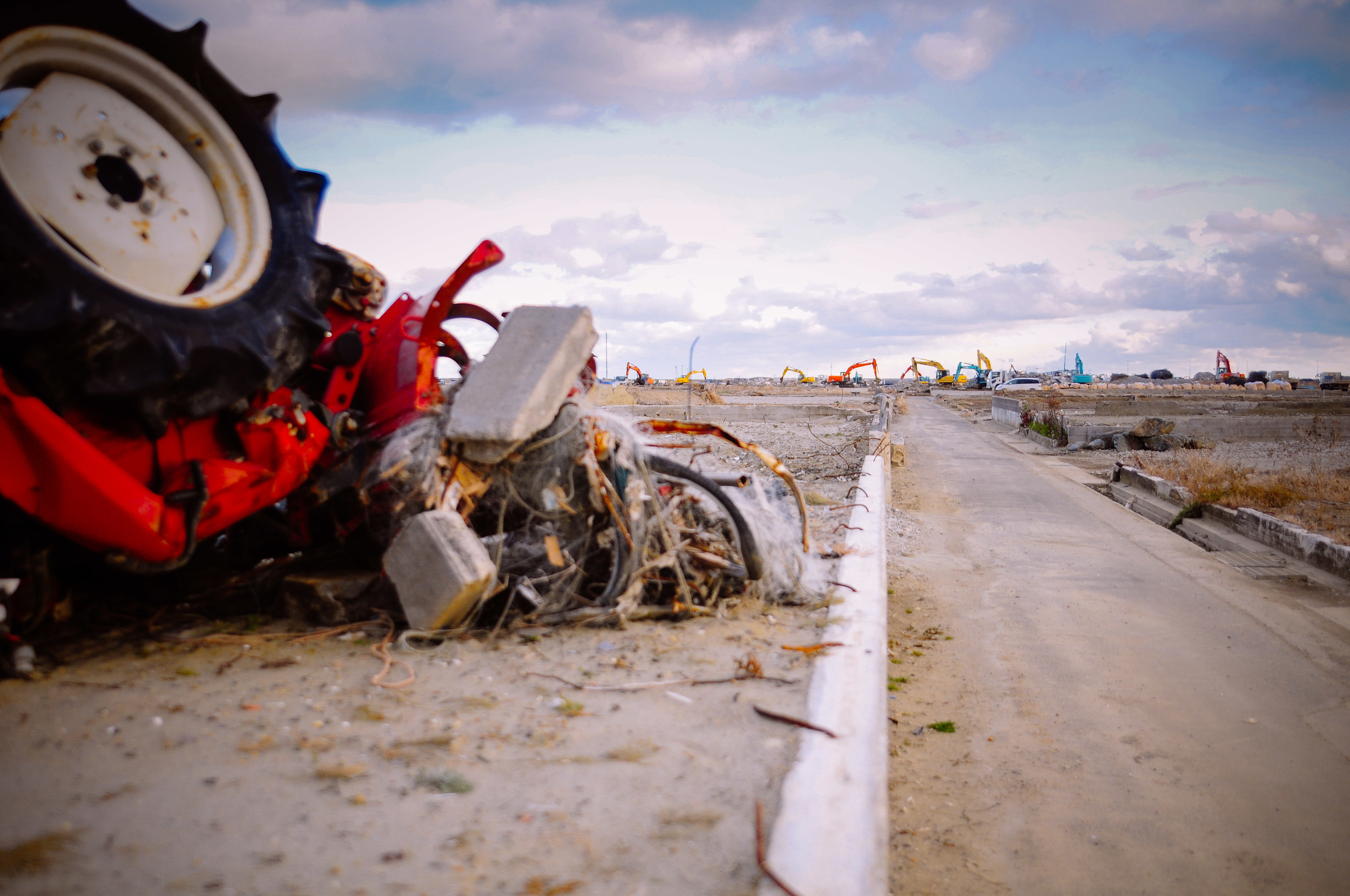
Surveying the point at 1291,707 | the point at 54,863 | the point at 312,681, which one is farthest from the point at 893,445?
the point at 54,863

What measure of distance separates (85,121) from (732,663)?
304cm

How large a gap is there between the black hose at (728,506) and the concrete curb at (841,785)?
1.75ft

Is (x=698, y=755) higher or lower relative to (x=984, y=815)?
higher

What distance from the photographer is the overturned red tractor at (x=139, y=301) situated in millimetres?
2217

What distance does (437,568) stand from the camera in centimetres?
289

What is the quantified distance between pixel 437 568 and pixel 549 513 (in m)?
0.71

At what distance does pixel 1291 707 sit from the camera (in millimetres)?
3693

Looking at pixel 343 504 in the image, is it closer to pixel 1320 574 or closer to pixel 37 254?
pixel 37 254

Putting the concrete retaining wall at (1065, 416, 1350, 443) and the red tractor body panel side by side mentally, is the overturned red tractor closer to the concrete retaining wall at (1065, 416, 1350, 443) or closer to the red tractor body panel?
the red tractor body panel

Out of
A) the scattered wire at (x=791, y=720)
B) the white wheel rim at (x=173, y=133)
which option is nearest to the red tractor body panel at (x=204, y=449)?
the white wheel rim at (x=173, y=133)

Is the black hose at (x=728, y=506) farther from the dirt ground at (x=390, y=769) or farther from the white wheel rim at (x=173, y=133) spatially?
the white wheel rim at (x=173, y=133)

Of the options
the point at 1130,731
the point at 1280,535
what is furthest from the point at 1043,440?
the point at 1130,731

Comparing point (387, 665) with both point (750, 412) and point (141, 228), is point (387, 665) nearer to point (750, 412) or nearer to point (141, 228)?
point (141, 228)

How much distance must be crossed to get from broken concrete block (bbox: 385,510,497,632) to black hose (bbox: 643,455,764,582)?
3.76 ft
